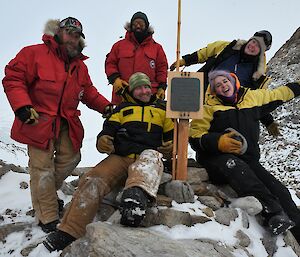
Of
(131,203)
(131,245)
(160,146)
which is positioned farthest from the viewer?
(160,146)

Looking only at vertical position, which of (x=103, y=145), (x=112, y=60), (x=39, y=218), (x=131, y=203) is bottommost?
(x=39, y=218)

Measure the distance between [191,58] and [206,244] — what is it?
11.3 ft

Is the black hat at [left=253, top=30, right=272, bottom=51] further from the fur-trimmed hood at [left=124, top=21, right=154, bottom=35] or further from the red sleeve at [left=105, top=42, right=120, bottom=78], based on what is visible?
the red sleeve at [left=105, top=42, right=120, bottom=78]

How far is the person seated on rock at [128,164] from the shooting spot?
325 cm

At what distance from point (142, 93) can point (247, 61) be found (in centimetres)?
206

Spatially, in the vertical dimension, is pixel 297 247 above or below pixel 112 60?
below

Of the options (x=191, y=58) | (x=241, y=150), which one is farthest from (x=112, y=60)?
(x=241, y=150)

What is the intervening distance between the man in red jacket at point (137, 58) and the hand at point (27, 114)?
170 cm

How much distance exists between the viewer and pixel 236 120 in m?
4.47

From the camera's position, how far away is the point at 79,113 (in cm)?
451

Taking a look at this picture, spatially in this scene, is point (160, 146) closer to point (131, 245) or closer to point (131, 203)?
point (131, 203)

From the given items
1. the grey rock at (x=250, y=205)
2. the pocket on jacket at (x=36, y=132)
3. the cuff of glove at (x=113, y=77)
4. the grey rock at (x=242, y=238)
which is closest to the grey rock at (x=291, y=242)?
the grey rock at (x=250, y=205)

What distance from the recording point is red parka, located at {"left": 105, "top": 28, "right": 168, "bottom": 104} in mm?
5371

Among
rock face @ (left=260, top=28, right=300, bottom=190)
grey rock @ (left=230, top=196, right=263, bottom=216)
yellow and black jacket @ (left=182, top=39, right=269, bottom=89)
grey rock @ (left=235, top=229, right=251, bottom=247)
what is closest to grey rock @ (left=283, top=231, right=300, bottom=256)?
grey rock @ (left=230, top=196, right=263, bottom=216)
